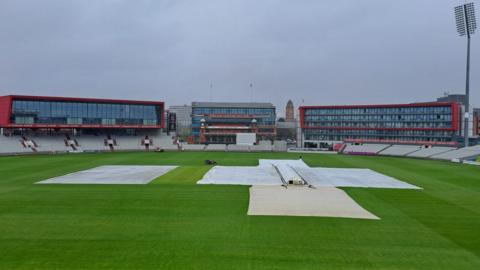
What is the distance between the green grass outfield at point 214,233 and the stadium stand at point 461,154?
38910mm

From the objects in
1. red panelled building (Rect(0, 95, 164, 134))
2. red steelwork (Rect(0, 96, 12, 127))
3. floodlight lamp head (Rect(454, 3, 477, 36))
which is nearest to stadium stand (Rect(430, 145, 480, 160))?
floodlight lamp head (Rect(454, 3, 477, 36))

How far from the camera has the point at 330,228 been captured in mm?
17094

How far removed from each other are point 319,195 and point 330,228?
8847 mm

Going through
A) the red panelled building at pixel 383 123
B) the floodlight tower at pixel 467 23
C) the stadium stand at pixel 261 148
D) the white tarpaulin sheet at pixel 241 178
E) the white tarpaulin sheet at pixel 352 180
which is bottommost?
the white tarpaulin sheet at pixel 352 180

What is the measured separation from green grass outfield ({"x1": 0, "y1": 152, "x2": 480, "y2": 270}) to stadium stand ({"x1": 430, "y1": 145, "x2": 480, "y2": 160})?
38.9 m

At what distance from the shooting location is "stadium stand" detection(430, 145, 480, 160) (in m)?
58.4

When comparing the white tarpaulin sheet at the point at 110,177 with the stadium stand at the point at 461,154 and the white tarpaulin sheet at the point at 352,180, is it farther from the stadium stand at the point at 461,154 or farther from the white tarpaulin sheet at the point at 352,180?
the stadium stand at the point at 461,154

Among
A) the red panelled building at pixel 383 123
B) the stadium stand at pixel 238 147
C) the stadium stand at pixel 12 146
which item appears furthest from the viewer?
the stadium stand at pixel 238 147

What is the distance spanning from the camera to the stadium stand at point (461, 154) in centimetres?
5838

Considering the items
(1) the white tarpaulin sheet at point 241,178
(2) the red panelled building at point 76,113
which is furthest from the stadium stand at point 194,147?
(1) the white tarpaulin sheet at point 241,178

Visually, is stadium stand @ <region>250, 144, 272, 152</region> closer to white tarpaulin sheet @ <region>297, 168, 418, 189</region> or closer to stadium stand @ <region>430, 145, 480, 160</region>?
stadium stand @ <region>430, 145, 480, 160</region>

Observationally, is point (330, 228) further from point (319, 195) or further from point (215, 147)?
point (215, 147)

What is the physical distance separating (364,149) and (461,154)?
22126 mm

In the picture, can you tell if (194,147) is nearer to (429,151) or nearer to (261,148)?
(261,148)
